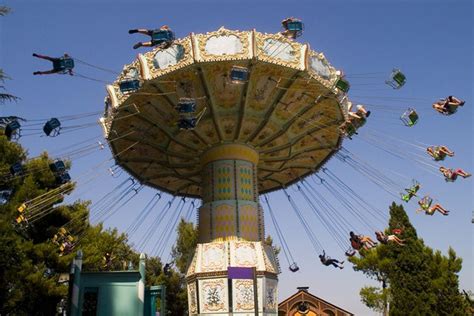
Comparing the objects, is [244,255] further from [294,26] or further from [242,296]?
[294,26]

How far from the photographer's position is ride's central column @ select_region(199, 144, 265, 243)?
1833 cm

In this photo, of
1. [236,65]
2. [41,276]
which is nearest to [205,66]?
[236,65]

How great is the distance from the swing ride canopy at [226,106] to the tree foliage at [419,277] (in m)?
8.72

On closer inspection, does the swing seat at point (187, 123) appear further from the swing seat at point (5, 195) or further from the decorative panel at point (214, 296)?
the swing seat at point (5, 195)

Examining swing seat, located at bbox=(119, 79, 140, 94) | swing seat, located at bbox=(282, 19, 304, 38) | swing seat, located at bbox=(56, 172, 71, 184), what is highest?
swing seat, located at bbox=(282, 19, 304, 38)

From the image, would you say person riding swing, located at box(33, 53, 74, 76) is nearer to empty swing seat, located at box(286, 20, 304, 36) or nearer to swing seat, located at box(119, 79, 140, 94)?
swing seat, located at box(119, 79, 140, 94)

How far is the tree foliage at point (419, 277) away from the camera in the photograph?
2609cm

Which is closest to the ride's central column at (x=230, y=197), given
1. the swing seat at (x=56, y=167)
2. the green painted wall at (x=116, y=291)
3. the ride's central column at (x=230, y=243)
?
the ride's central column at (x=230, y=243)

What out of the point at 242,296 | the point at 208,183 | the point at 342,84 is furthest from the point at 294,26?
the point at 242,296

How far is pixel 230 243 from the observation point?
17.8 meters

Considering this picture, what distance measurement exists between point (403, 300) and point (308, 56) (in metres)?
15.9

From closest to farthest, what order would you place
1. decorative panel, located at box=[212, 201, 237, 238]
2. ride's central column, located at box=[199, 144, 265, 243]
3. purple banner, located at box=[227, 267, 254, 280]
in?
purple banner, located at box=[227, 267, 254, 280]
decorative panel, located at box=[212, 201, 237, 238]
ride's central column, located at box=[199, 144, 265, 243]

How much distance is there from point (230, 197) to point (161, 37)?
645 cm

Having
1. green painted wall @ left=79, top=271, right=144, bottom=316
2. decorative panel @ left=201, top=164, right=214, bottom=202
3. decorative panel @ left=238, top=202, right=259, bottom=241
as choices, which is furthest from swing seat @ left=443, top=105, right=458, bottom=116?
green painted wall @ left=79, top=271, right=144, bottom=316
